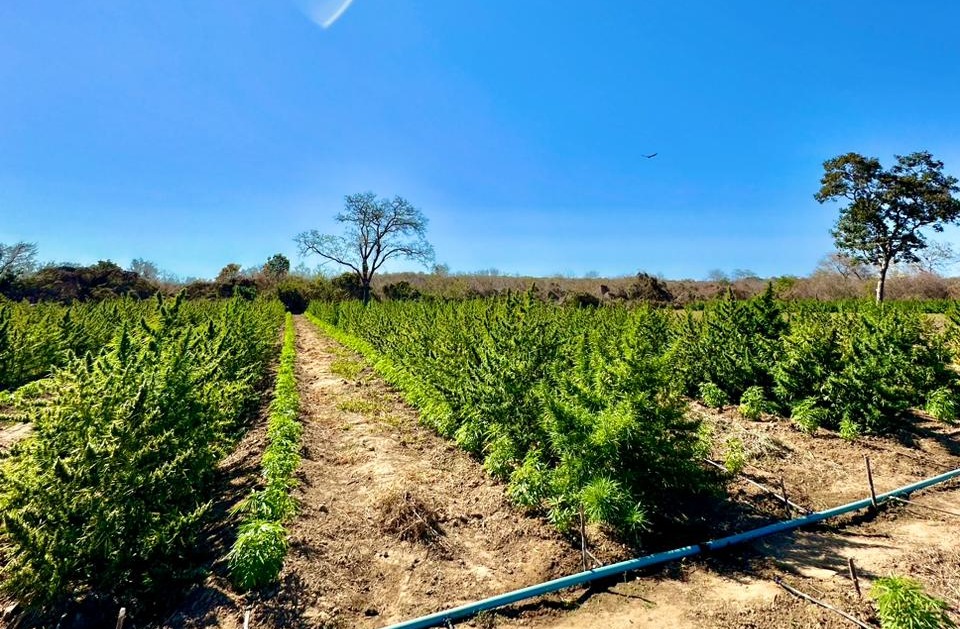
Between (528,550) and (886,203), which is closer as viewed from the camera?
(528,550)

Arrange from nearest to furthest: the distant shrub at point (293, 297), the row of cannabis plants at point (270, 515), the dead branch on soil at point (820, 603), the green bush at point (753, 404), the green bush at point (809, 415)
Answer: the dead branch on soil at point (820, 603), the row of cannabis plants at point (270, 515), the green bush at point (809, 415), the green bush at point (753, 404), the distant shrub at point (293, 297)

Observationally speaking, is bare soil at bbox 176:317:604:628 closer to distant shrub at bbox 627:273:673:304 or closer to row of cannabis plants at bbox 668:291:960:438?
row of cannabis plants at bbox 668:291:960:438

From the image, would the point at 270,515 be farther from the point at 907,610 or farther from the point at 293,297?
the point at 293,297

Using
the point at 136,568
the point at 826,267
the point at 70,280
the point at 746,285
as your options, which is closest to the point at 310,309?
the point at 70,280

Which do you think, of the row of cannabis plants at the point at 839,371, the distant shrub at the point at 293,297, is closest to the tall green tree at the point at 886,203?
the row of cannabis plants at the point at 839,371

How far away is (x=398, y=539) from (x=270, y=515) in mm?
1466

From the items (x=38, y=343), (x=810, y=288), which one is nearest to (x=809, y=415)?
(x=38, y=343)

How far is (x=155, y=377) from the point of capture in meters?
5.02

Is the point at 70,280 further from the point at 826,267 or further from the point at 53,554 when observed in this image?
the point at 826,267

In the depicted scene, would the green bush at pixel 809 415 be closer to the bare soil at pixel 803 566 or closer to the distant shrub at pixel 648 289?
the bare soil at pixel 803 566

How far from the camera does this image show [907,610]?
335 centimetres

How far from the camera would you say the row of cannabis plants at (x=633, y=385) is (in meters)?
4.96

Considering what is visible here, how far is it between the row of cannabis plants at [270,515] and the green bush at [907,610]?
5064mm

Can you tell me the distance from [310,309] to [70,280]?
24.1m
